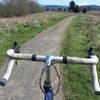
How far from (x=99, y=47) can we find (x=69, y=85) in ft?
17.2

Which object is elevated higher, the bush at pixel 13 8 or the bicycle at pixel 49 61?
the bicycle at pixel 49 61

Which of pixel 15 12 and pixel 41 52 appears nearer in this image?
pixel 41 52

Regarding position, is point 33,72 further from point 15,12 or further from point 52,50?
point 15,12

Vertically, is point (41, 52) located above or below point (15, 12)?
above

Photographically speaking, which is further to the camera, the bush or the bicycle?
the bush

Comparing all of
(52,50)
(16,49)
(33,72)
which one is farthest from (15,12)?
(16,49)

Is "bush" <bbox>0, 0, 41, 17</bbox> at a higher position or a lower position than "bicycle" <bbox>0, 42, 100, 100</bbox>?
lower

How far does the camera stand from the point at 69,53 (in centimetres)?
1119

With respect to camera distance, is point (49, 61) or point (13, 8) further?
point (13, 8)

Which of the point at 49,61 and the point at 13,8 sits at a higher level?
the point at 49,61

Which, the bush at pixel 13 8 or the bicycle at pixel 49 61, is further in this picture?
the bush at pixel 13 8

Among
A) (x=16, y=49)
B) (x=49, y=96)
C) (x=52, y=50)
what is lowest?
(x=52, y=50)

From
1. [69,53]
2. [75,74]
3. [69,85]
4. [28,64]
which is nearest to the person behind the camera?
[69,85]

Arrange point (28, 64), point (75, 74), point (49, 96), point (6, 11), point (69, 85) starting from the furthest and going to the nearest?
point (6, 11), point (28, 64), point (75, 74), point (69, 85), point (49, 96)
